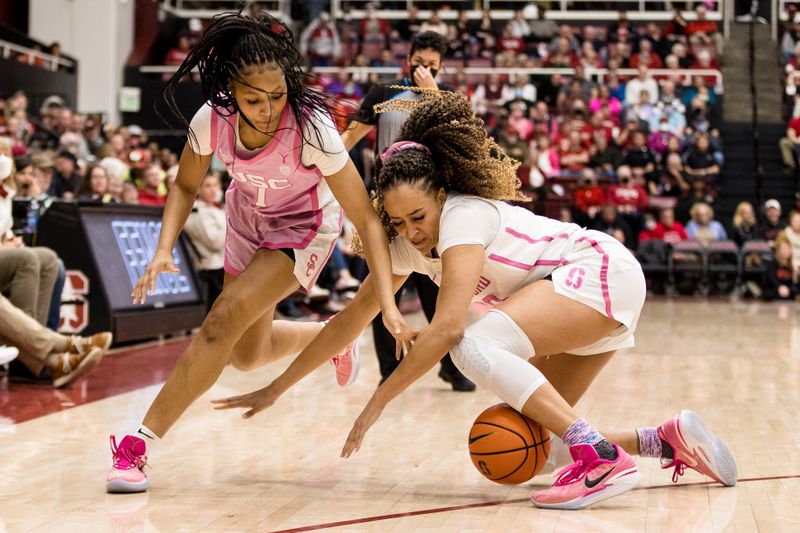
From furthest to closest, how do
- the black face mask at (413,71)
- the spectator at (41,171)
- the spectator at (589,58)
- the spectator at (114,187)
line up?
1. the spectator at (589,58)
2. the spectator at (114,187)
3. the spectator at (41,171)
4. the black face mask at (413,71)

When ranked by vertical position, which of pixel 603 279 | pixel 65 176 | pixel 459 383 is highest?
pixel 603 279

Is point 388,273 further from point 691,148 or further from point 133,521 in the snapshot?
point 691,148

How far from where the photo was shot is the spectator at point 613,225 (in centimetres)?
1543

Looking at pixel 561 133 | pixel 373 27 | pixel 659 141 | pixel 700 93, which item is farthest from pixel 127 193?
pixel 373 27

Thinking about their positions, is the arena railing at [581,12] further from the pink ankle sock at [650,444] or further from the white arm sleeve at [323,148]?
the pink ankle sock at [650,444]

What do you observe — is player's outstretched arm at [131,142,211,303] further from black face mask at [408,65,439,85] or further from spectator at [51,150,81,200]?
spectator at [51,150,81,200]

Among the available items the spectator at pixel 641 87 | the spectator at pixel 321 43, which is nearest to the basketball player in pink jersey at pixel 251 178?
the spectator at pixel 641 87

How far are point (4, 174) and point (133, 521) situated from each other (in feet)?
12.1

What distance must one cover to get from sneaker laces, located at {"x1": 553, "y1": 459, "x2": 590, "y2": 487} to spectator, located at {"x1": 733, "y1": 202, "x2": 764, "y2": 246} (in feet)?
42.5

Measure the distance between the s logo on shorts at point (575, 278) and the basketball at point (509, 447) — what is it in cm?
45

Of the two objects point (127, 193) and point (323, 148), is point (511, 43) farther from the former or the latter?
point (323, 148)

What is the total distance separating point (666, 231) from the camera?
15.8 meters

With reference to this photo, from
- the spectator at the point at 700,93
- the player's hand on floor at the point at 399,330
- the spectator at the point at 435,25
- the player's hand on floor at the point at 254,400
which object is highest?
the spectator at the point at 435,25

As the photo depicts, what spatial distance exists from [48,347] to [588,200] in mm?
10747
